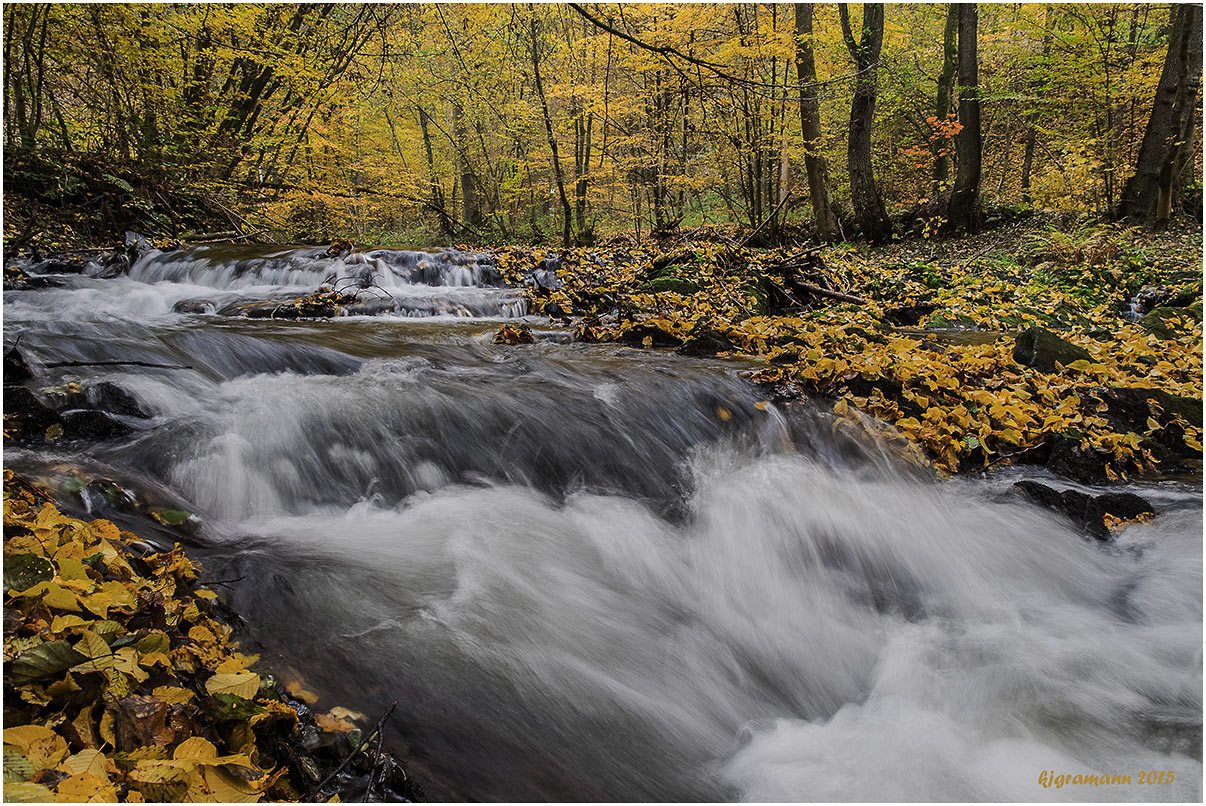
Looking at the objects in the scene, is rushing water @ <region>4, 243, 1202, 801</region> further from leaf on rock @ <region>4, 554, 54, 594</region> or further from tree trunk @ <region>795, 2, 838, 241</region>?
tree trunk @ <region>795, 2, 838, 241</region>

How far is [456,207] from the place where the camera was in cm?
2667

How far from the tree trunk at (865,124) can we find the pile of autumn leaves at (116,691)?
12.9 meters

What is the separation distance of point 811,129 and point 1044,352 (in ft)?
28.2

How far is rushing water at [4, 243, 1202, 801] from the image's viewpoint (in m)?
2.19

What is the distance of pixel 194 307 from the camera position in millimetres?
6914

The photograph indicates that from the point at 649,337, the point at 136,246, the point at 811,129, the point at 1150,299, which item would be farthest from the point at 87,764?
the point at 811,129

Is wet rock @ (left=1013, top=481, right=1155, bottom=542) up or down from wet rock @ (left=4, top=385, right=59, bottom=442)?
down

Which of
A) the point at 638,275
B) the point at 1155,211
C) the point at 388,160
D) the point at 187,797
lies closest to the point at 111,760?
the point at 187,797

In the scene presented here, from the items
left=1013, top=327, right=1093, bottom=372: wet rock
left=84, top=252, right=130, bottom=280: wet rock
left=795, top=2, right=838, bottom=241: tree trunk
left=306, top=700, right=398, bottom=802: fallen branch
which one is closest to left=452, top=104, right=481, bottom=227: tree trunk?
left=795, top=2, right=838, bottom=241: tree trunk

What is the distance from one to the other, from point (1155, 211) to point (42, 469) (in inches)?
556

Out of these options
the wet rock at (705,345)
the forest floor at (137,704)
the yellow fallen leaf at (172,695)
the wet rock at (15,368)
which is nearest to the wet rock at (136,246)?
the wet rock at (15,368)

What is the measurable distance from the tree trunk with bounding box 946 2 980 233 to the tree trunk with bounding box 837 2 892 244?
1.30 m

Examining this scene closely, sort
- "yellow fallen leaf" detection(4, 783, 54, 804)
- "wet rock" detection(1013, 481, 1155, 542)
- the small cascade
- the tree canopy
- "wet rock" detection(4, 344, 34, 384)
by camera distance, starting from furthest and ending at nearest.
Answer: the tree canopy → the small cascade → "wet rock" detection(1013, 481, 1155, 542) → "wet rock" detection(4, 344, 34, 384) → "yellow fallen leaf" detection(4, 783, 54, 804)

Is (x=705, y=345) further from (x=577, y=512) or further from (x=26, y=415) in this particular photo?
(x=26, y=415)
